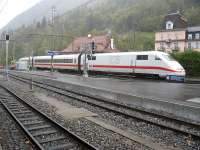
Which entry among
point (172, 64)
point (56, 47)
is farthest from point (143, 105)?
point (56, 47)

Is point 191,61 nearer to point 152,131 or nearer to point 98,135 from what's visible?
point 152,131

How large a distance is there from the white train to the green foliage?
142 inches

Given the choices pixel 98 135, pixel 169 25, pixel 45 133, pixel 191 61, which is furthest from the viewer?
pixel 169 25

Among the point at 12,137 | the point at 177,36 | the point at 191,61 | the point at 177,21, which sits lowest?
the point at 12,137

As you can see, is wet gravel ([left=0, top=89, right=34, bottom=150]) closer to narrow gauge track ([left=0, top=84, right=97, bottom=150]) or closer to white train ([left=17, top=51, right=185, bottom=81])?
narrow gauge track ([left=0, top=84, right=97, bottom=150])

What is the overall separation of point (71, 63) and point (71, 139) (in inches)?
1537

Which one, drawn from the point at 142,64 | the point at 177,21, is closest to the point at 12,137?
the point at 142,64

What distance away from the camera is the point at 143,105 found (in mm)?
16266

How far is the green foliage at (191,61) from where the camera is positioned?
34000mm

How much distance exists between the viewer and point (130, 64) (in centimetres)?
3497

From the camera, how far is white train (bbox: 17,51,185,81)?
30.5 metres

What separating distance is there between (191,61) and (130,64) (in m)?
6.11

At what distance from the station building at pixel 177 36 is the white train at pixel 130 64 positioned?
3521 centimetres

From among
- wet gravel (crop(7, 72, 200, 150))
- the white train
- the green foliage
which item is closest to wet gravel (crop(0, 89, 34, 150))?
wet gravel (crop(7, 72, 200, 150))
